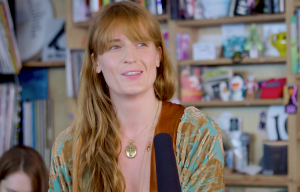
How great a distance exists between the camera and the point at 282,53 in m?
2.90

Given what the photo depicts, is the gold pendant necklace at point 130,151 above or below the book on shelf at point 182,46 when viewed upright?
below

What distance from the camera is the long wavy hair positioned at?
1.29 metres

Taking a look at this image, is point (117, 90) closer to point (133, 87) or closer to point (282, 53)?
point (133, 87)

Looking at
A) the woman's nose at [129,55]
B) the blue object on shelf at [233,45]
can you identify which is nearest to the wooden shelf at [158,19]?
the blue object on shelf at [233,45]

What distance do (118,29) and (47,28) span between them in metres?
2.38

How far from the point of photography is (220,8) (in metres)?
3.02

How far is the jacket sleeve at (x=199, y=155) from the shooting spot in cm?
118

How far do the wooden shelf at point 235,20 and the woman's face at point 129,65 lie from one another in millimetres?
1743

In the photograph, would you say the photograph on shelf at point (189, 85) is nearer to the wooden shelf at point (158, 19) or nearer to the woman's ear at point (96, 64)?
the wooden shelf at point (158, 19)

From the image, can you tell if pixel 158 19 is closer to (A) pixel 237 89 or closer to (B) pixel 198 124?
(A) pixel 237 89

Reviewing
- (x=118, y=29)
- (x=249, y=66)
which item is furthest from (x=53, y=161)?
(x=249, y=66)

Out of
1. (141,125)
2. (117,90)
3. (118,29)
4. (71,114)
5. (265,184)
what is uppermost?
(118,29)

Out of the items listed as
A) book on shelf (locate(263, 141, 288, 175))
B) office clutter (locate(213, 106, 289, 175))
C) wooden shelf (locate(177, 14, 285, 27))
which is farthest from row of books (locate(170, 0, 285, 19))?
book on shelf (locate(263, 141, 288, 175))

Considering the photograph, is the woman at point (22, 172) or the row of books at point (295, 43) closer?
the woman at point (22, 172)
